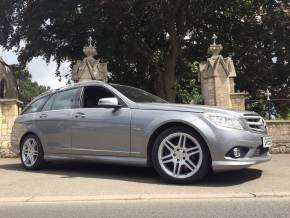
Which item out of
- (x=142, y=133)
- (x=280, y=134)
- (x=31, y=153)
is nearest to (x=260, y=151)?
(x=142, y=133)

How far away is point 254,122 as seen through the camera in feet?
26.9

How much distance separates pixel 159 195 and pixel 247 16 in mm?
22114

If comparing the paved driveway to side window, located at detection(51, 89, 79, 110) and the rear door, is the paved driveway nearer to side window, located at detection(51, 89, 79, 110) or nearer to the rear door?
the rear door

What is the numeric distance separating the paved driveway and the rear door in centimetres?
51

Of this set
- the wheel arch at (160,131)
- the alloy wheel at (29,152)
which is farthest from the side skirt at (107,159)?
the alloy wheel at (29,152)

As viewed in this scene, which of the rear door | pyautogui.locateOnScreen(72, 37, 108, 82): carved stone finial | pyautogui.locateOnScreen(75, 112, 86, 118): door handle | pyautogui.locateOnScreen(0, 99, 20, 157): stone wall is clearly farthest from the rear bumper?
pyautogui.locateOnScreen(72, 37, 108, 82): carved stone finial

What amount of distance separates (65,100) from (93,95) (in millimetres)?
703

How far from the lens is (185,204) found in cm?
648

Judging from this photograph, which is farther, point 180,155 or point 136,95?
point 136,95

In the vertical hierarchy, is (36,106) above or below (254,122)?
above

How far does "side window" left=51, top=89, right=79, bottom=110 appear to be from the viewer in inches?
378

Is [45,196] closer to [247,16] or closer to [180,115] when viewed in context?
[180,115]

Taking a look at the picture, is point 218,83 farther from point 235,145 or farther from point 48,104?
point 235,145

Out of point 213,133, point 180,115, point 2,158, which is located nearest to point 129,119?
point 180,115
